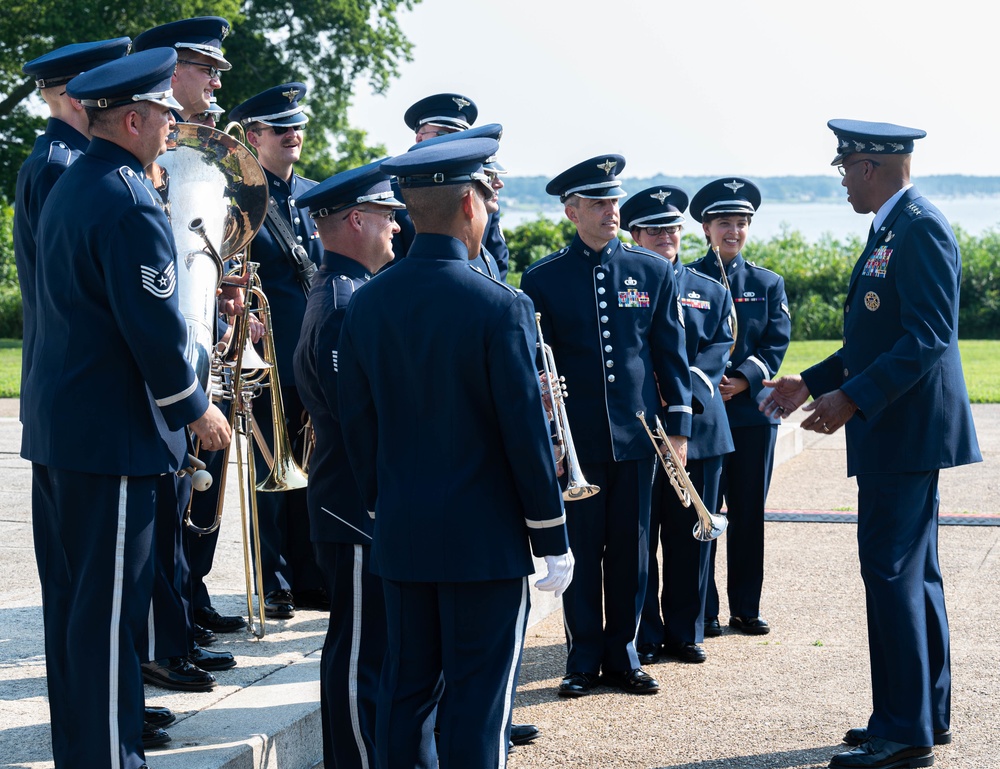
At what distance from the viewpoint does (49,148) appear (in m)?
4.51

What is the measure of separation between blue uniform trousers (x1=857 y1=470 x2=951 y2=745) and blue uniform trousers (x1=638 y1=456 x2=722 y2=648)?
1338 millimetres

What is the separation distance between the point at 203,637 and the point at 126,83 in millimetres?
2625

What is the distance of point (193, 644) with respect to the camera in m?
5.28

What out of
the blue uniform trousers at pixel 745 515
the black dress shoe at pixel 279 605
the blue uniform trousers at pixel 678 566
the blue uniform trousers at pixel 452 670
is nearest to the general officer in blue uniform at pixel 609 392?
the blue uniform trousers at pixel 678 566

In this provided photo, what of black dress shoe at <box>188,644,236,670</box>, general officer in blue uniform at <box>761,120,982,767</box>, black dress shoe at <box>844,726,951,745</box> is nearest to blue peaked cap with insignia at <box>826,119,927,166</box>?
general officer in blue uniform at <box>761,120,982,767</box>

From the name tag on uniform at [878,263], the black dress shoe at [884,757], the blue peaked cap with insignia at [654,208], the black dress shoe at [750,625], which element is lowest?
the black dress shoe at [884,757]

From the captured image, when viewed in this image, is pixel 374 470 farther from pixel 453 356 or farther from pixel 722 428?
pixel 722 428

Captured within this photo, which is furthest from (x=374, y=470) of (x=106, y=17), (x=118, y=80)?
(x=106, y=17)

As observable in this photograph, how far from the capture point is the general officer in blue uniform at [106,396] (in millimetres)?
3959

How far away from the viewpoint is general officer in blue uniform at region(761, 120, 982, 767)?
4.82 metres

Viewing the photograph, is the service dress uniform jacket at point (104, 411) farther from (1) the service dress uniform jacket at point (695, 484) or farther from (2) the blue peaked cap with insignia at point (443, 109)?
(2) the blue peaked cap with insignia at point (443, 109)

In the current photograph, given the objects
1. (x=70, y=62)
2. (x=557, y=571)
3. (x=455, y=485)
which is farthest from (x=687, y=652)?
(x=70, y=62)

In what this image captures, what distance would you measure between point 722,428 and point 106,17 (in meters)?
26.7

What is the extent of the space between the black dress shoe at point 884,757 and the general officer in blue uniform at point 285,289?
8.72 feet
